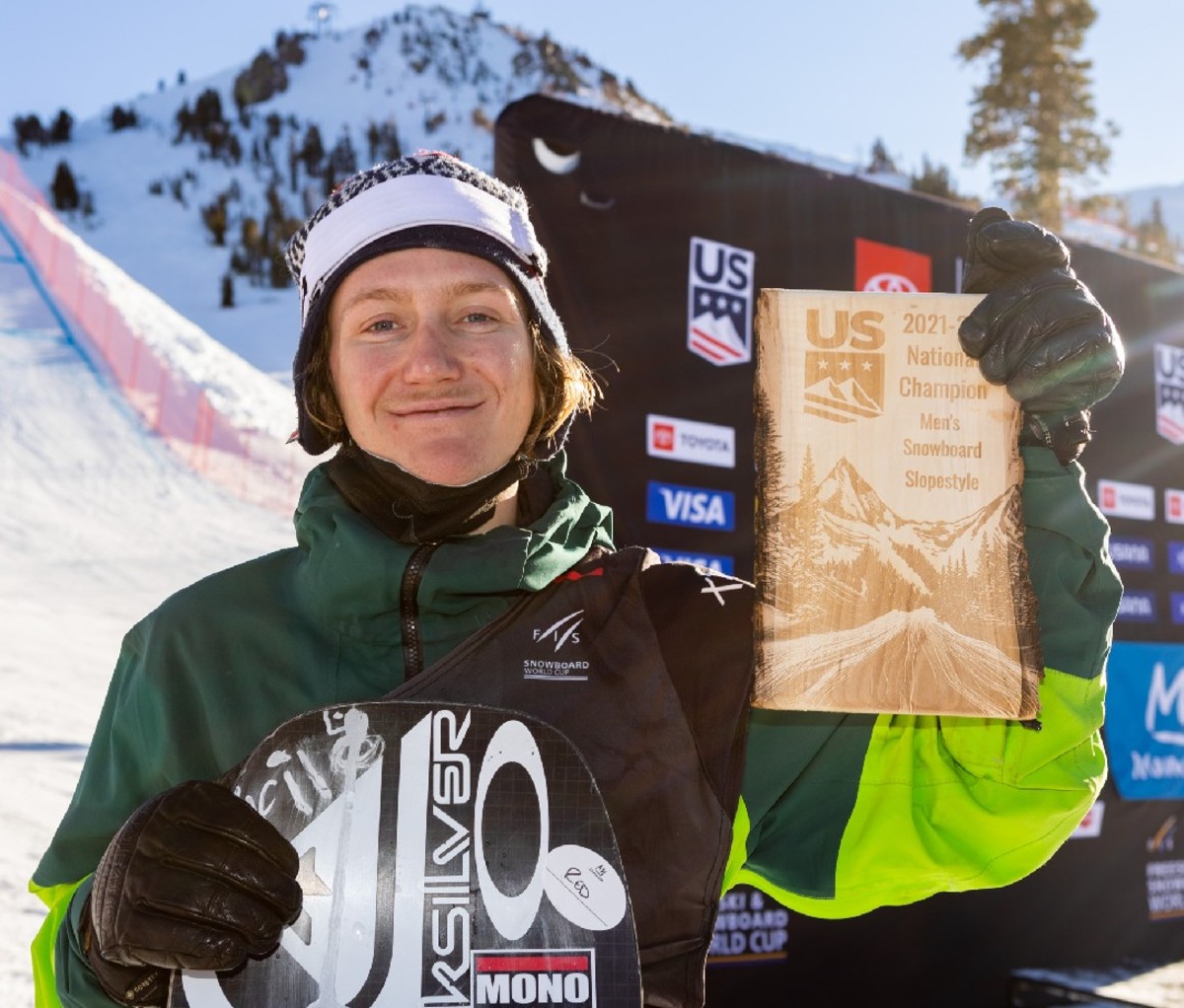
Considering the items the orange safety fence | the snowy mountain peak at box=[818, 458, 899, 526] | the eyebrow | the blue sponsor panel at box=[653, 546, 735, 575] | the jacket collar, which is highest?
the orange safety fence

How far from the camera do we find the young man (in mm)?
1331

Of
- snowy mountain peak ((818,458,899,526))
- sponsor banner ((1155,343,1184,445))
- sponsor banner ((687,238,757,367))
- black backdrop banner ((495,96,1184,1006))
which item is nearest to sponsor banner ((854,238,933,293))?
black backdrop banner ((495,96,1184,1006))

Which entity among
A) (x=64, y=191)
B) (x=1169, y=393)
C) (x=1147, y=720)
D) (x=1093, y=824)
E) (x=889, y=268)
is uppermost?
(x=64, y=191)

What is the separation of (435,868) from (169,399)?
36.5 ft

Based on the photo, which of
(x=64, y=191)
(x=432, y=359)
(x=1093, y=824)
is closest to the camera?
(x=432, y=359)

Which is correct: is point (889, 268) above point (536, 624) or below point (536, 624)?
above

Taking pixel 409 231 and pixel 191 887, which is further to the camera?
pixel 409 231

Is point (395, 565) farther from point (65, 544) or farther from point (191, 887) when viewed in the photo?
point (65, 544)

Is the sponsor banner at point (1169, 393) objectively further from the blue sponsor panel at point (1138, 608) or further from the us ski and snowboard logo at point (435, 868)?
the us ski and snowboard logo at point (435, 868)

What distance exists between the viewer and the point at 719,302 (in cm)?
348

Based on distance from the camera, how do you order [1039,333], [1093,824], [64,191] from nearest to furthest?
1. [1039,333]
2. [1093,824]
3. [64,191]

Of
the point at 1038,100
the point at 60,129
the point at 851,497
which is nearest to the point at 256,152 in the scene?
the point at 60,129

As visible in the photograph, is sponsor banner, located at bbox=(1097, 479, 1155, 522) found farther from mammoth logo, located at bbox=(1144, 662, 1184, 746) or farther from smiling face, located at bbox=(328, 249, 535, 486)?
smiling face, located at bbox=(328, 249, 535, 486)

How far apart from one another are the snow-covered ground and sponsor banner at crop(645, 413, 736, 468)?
2.38 m
